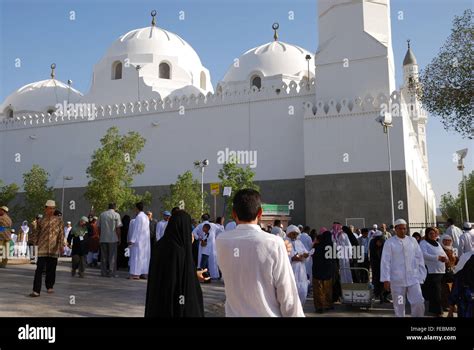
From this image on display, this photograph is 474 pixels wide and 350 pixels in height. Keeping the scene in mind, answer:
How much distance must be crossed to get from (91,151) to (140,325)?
23943mm

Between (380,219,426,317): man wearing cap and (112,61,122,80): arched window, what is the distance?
25887mm

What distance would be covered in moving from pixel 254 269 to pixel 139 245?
750 cm

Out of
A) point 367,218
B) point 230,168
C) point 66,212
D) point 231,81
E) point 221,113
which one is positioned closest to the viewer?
point 367,218

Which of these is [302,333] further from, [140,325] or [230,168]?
[230,168]

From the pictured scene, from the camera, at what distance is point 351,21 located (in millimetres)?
20062

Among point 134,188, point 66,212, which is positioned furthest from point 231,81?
point 66,212

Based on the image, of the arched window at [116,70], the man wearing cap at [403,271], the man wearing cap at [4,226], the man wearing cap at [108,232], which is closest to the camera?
the man wearing cap at [403,271]

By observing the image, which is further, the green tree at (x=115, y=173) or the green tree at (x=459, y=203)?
the green tree at (x=459, y=203)

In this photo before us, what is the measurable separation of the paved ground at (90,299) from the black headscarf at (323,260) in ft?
1.90

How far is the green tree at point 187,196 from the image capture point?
775 inches

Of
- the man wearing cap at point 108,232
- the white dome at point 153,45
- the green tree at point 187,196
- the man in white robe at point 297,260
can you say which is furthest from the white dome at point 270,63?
the man in white robe at point 297,260

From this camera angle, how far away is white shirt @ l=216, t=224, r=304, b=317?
229cm

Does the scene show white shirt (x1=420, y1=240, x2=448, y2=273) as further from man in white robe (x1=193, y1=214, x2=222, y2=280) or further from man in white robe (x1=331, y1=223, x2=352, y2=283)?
man in white robe (x1=193, y1=214, x2=222, y2=280)

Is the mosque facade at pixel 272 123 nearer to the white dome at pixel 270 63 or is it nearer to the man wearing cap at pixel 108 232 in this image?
the white dome at pixel 270 63
